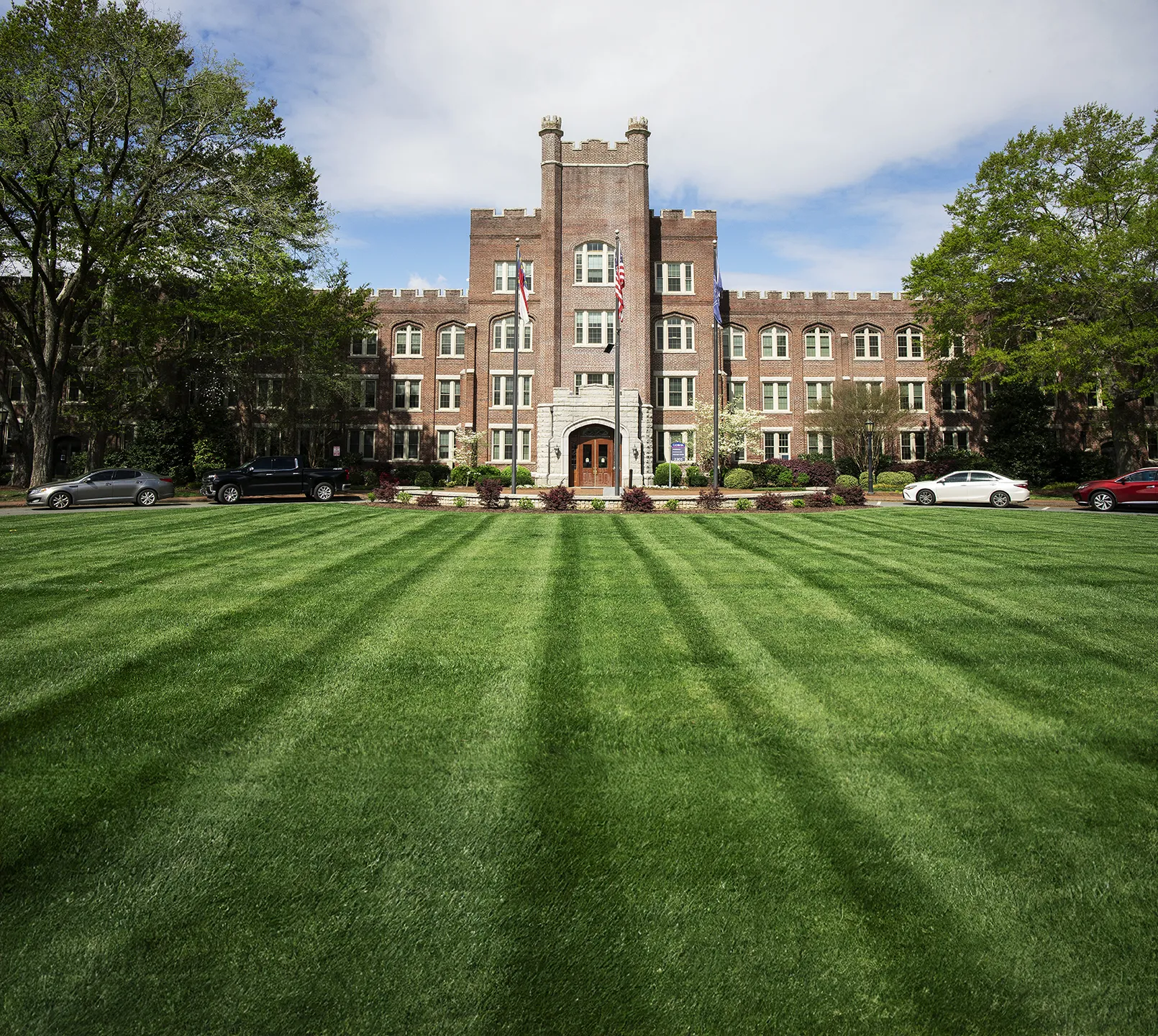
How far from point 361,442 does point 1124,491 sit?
128ft

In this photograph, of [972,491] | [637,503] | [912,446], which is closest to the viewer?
[637,503]

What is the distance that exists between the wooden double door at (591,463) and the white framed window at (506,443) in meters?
3.87

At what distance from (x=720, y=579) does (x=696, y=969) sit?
24.8 ft

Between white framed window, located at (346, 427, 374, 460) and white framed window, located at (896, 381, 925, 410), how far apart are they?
3430 centimetres

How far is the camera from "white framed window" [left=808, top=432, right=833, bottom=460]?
43956mm

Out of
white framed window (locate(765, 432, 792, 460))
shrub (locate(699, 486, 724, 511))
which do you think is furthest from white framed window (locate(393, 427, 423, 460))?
shrub (locate(699, 486, 724, 511))

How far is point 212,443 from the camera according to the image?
37.0 meters

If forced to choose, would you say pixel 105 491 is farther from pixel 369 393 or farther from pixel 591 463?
pixel 591 463

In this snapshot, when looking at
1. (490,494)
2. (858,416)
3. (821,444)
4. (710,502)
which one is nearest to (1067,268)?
(858,416)

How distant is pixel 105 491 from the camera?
24984 mm

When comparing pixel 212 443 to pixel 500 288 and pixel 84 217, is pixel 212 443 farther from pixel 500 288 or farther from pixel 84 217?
pixel 500 288

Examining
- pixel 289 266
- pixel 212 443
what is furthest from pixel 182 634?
pixel 212 443

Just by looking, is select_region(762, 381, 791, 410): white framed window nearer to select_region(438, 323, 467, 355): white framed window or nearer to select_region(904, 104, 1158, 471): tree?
select_region(904, 104, 1158, 471): tree

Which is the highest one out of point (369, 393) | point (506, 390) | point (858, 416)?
point (369, 393)
